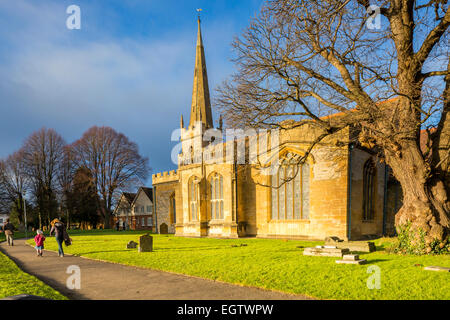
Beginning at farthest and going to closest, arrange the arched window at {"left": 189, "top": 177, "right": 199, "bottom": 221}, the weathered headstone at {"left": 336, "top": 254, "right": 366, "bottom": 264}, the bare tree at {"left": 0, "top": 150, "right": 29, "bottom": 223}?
the bare tree at {"left": 0, "top": 150, "right": 29, "bottom": 223} < the arched window at {"left": 189, "top": 177, "right": 199, "bottom": 221} < the weathered headstone at {"left": 336, "top": 254, "right": 366, "bottom": 264}

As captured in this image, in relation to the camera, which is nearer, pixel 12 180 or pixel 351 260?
pixel 351 260

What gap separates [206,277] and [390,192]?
53.5ft

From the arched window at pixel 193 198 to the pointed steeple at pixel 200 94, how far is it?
13.6 metres

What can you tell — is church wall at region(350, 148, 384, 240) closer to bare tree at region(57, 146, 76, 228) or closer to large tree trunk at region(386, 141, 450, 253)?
large tree trunk at region(386, 141, 450, 253)

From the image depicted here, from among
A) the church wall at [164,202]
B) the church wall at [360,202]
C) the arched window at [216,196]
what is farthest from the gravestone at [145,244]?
the church wall at [164,202]

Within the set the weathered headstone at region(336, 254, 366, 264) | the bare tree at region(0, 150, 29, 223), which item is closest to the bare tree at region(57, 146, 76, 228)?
the bare tree at region(0, 150, 29, 223)

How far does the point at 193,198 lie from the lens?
78.5ft

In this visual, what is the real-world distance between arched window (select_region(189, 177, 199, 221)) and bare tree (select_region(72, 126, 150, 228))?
58.4 feet

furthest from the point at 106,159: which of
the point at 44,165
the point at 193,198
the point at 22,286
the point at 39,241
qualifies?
the point at 22,286

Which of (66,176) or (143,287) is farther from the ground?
(66,176)

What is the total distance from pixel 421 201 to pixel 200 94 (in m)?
29.6

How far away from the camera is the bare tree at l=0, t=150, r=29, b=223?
39906 millimetres

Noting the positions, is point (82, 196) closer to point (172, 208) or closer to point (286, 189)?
point (172, 208)

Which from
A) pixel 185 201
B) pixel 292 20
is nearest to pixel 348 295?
pixel 292 20
